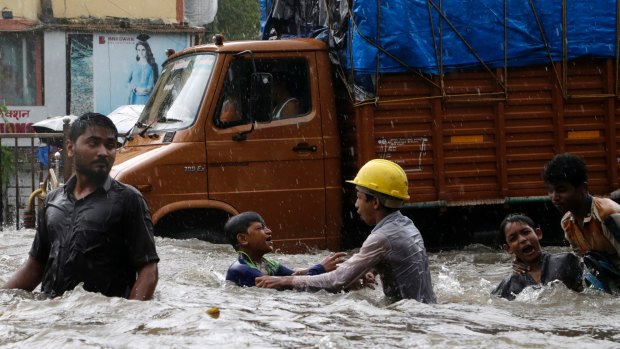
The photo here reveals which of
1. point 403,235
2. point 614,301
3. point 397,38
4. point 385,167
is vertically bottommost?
point 614,301

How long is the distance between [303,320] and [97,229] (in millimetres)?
1490

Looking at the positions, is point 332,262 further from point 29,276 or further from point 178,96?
point 178,96

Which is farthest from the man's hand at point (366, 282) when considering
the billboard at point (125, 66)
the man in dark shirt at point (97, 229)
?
the billboard at point (125, 66)

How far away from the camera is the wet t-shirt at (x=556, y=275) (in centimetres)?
718

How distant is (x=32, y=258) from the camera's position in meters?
5.48

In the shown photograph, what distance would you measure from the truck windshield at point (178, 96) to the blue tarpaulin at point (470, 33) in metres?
1.44

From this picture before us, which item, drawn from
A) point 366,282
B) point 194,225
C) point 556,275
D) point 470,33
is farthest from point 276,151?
point 366,282

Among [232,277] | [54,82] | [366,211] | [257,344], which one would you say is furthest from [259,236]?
[54,82]

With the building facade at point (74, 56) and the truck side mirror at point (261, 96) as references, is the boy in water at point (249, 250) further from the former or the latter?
the building facade at point (74, 56)

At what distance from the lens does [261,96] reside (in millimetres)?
10312

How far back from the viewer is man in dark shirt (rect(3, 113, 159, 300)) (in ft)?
17.0

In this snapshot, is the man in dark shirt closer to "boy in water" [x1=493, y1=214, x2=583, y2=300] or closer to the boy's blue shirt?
the boy's blue shirt

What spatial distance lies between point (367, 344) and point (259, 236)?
203cm

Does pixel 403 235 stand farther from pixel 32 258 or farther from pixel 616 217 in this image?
pixel 32 258
